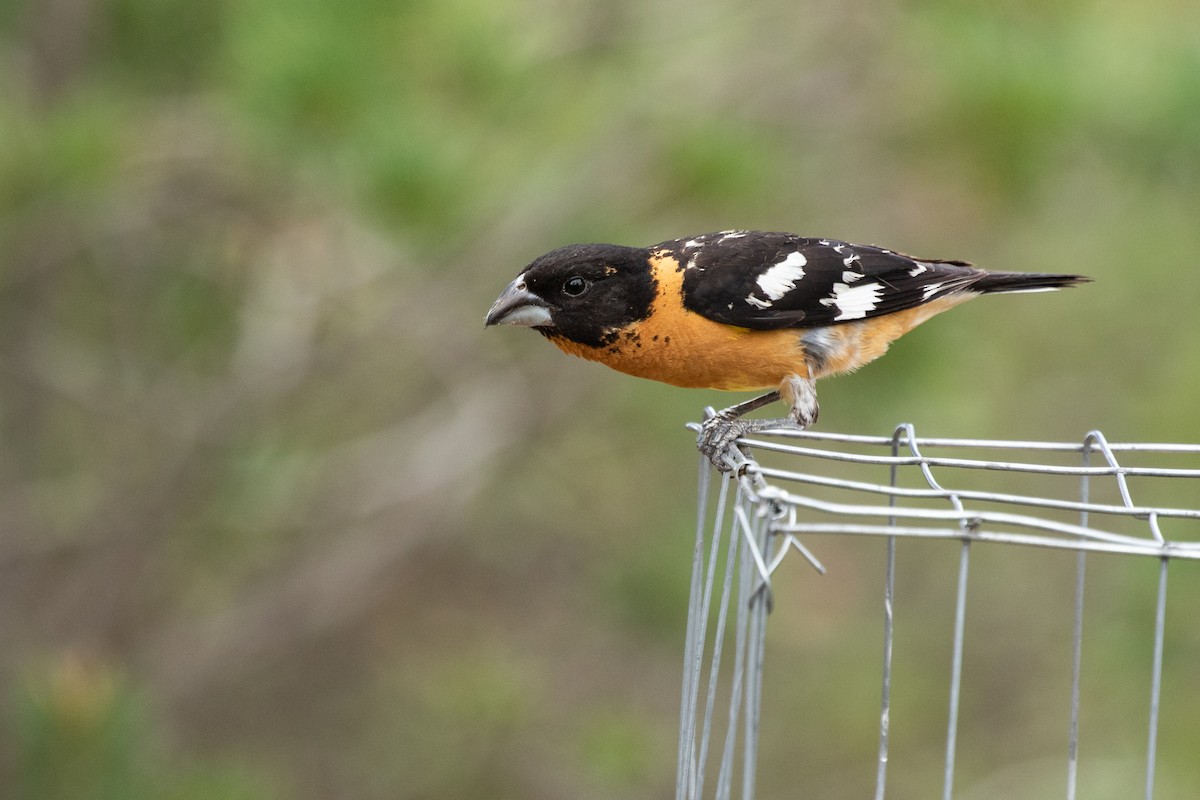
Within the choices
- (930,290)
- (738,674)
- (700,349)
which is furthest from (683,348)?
(738,674)

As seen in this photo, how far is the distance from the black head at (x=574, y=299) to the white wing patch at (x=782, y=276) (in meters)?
0.25

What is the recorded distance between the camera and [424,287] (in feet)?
12.4

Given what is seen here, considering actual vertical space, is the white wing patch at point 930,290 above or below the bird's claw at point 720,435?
above

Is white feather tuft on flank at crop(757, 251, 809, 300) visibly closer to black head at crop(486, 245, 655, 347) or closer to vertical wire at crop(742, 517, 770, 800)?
black head at crop(486, 245, 655, 347)

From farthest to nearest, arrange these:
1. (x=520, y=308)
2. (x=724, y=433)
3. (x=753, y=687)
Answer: (x=520, y=308) < (x=724, y=433) < (x=753, y=687)

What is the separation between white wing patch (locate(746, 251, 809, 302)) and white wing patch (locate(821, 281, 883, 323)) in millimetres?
82

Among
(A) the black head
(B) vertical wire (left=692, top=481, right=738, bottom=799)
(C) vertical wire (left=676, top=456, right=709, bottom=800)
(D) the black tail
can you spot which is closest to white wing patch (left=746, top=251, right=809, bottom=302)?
(A) the black head

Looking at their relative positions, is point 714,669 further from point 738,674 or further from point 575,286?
point 575,286

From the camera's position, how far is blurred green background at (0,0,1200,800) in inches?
117

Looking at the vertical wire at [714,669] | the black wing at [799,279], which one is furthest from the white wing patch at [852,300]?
the vertical wire at [714,669]

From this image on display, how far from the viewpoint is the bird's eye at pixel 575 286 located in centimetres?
255

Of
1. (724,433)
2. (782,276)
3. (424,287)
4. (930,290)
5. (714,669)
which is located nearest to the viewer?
(714,669)

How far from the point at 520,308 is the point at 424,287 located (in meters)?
A: 1.30

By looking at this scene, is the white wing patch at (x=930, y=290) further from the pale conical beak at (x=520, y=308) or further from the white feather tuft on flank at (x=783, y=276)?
the pale conical beak at (x=520, y=308)
